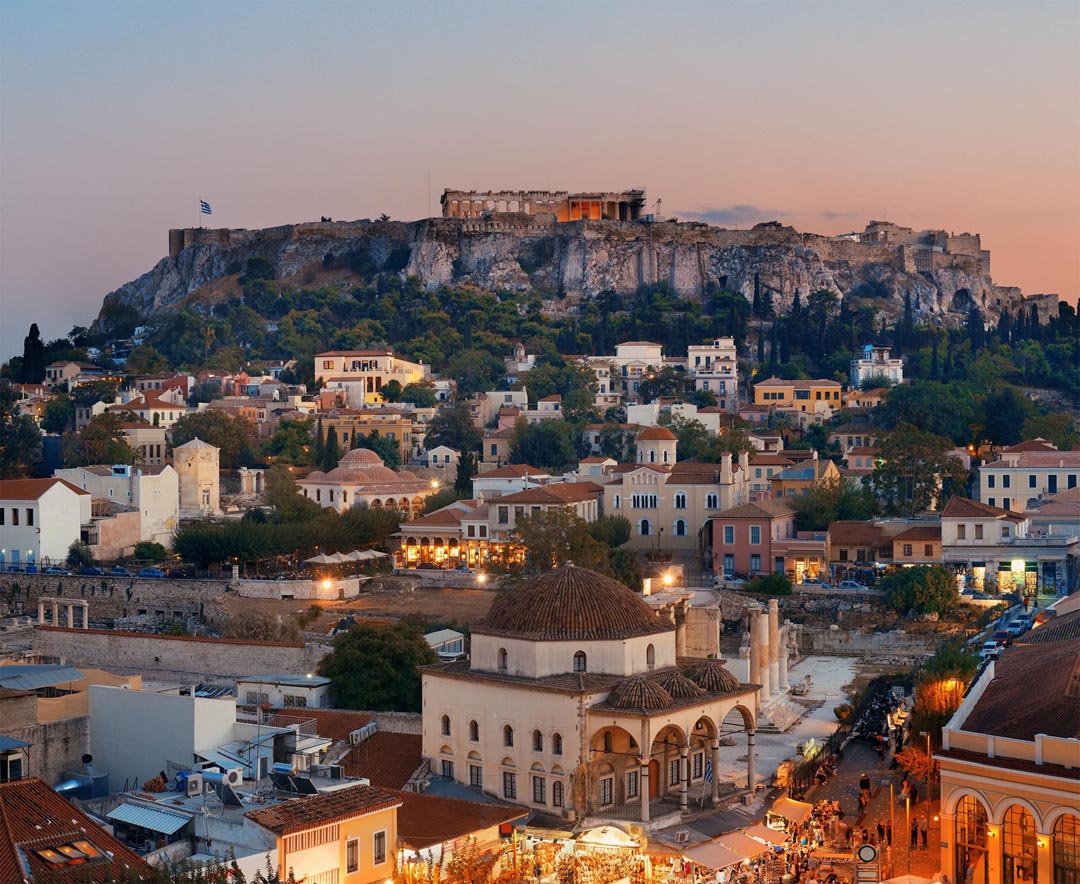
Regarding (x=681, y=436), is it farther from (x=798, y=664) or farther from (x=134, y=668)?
(x=134, y=668)

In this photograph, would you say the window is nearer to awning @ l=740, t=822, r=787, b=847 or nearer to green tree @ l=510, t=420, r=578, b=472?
awning @ l=740, t=822, r=787, b=847

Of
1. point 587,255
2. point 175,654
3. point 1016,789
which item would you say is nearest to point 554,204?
point 587,255

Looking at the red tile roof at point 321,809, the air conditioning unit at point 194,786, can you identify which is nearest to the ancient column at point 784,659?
the red tile roof at point 321,809

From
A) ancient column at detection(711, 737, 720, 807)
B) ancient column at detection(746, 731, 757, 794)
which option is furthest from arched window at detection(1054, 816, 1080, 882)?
ancient column at detection(746, 731, 757, 794)

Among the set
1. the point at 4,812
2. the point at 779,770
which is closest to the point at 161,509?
the point at 779,770

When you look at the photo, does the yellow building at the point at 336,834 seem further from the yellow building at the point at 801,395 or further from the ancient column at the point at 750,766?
the yellow building at the point at 801,395

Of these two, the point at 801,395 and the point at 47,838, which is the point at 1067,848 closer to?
the point at 47,838
